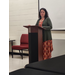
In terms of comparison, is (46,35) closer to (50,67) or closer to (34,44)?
(34,44)

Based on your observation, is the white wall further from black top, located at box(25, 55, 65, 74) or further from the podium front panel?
black top, located at box(25, 55, 65, 74)

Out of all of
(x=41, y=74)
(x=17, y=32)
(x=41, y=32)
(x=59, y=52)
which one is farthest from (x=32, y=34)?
(x=17, y=32)

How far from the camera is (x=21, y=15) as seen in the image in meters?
6.23

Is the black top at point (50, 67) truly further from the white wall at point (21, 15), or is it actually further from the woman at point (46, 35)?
the white wall at point (21, 15)

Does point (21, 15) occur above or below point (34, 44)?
above

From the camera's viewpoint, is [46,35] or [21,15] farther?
[21,15]

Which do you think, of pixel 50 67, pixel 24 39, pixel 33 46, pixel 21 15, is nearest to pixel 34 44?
pixel 33 46

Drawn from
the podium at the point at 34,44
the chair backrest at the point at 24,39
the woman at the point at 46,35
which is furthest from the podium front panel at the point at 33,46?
the chair backrest at the point at 24,39

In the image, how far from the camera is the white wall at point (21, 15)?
5.94 m

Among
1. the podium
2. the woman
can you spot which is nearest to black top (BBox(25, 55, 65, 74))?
the podium

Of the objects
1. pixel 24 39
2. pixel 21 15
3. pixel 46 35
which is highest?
pixel 21 15

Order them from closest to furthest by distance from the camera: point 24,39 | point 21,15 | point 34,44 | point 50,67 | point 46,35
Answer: point 50,67
point 34,44
point 46,35
point 24,39
point 21,15

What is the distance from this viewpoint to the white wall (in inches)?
234
